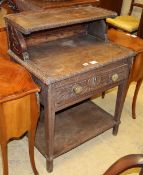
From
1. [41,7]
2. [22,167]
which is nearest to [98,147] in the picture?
[22,167]

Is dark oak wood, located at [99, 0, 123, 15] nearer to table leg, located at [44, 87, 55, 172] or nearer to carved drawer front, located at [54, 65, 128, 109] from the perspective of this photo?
carved drawer front, located at [54, 65, 128, 109]

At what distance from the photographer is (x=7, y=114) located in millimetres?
1312

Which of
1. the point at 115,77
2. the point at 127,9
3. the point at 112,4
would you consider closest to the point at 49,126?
the point at 115,77

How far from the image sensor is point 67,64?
5.04 feet

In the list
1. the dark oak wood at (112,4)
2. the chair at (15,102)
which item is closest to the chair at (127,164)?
the chair at (15,102)

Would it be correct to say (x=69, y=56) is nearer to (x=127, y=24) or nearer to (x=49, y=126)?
(x=49, y=126)

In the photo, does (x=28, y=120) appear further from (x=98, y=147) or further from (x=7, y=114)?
(x=98, y=147)

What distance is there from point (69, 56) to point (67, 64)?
0.39 feet

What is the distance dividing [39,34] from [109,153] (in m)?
1.07

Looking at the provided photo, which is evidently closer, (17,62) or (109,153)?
(17,62)

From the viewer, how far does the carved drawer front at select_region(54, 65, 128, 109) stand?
1.49 meters

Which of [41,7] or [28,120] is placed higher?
[41,7]


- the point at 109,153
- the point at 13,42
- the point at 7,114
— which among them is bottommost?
the point at 109,153

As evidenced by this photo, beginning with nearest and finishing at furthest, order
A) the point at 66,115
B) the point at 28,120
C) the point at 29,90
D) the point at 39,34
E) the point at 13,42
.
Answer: the point at 29,90 < the point at 28,120 < the point at 13,42 < the point at 39,34 < the point at 66,115
